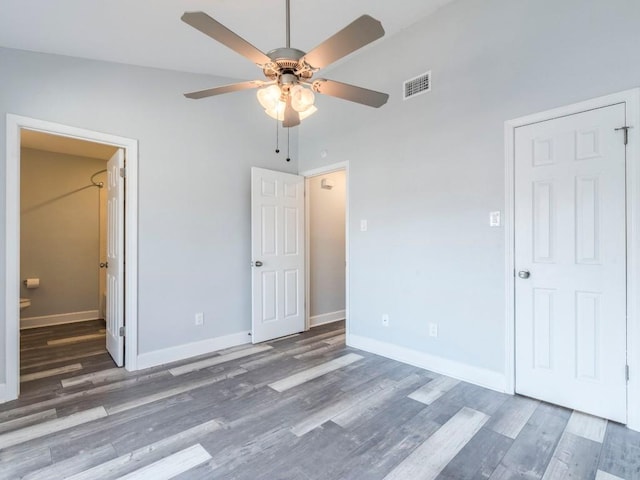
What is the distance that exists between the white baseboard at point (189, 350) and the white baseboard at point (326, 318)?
104 centimetres

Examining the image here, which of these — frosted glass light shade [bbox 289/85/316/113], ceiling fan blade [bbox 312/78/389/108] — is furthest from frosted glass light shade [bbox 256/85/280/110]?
ceiling fan blade [bbox 312/78/389/108]

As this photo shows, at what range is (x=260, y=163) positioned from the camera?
401 cm

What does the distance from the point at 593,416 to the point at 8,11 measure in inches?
185

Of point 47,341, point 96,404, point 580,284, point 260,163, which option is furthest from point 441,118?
point 47,341

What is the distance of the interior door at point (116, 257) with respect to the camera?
3.08 m

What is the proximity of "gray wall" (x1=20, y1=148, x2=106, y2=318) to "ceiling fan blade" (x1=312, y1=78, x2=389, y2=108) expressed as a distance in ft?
15.9

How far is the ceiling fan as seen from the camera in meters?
1.45

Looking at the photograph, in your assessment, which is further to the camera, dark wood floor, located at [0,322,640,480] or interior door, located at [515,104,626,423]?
interior door, located at [515,104,626,423]

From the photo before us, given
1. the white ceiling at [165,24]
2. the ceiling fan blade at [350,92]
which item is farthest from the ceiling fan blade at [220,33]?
Result: the white ceiling at [165,24]

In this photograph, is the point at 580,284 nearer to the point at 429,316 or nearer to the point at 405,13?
the point at 429,316

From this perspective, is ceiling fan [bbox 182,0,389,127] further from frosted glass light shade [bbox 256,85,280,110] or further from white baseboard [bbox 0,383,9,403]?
white baseboard [bbox 0,383,9,403]

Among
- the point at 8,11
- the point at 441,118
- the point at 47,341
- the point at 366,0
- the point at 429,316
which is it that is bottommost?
the point at 47,341

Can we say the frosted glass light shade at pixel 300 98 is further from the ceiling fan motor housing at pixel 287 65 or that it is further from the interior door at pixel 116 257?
the interior door at pixel 116 257

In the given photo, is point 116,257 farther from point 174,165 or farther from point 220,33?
point 220,33
